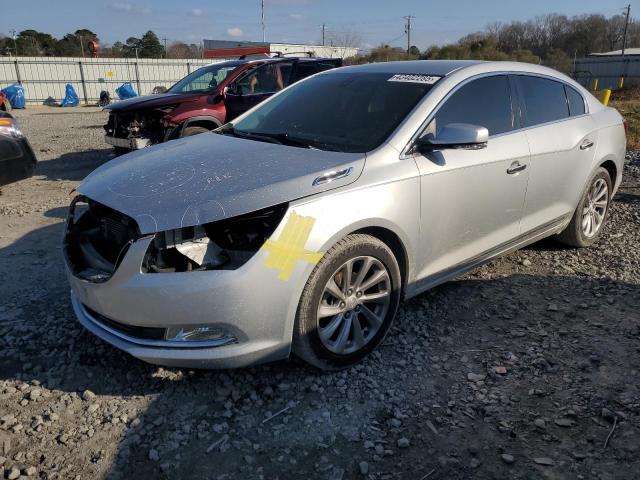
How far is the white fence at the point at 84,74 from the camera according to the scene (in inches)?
1025

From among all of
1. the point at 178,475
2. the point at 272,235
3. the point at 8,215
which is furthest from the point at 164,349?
the point at 8,215

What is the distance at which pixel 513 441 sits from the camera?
2.56 meters

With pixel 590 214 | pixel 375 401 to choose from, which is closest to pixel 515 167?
pixel 590 214

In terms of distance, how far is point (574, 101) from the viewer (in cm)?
470

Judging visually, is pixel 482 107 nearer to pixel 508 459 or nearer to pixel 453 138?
pixel 453 138

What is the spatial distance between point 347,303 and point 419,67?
1945mm

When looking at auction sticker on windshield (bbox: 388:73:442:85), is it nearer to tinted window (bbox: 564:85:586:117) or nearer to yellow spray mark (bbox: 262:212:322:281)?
yellow spray mark (bbox: 262:212:322:281)

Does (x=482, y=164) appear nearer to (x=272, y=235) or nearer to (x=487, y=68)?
(x=487, y=68)

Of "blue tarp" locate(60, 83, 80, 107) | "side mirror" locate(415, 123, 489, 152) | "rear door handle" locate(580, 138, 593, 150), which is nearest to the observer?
"side mirror" locate(415, 123, 489, 152)

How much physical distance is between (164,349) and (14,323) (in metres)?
1.60

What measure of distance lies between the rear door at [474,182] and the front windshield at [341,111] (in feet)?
0.87

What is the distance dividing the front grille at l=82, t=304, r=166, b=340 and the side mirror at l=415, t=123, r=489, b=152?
1.84 m

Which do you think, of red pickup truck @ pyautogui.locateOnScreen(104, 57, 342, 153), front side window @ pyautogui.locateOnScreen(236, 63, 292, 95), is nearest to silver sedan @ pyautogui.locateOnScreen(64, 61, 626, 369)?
red pickup truck @ pyautogui.locateOnScreen(104, 57, 342, 153)

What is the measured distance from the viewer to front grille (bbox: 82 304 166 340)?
2693mm
